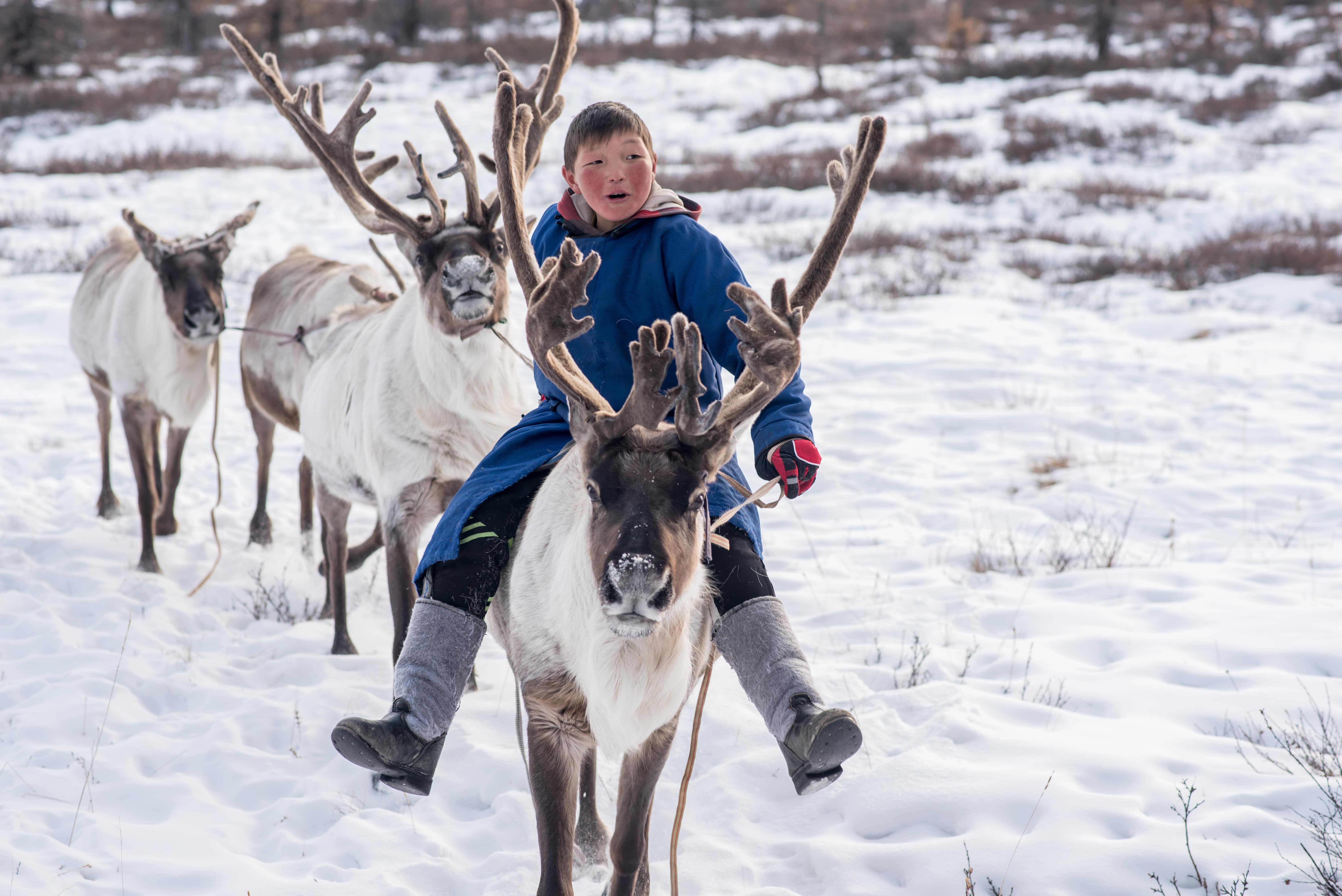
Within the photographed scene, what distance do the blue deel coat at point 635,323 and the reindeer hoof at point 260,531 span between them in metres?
3.56

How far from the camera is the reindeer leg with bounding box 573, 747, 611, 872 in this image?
122 inches

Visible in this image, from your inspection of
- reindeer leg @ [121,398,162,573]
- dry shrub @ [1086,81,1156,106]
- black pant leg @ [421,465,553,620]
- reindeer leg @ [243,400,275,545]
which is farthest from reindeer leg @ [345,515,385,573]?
dry shrub @ [1086,81,1156,106]

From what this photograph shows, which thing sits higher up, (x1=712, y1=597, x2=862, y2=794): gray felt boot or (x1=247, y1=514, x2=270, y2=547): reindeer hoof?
(x1=712, y1=597, x2=862, y2=794): gray felt boot

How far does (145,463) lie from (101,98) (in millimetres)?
21659

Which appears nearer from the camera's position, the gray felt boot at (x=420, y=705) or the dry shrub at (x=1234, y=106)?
the gray felt boot at (x=420, y=705)

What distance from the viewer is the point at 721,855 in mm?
2996

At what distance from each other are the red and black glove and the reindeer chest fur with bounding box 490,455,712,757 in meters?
Answer: 0.32

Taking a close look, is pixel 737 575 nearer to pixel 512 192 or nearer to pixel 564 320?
pixel 564 320

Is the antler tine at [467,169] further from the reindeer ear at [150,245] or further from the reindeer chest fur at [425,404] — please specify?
the reindeer ear at [150,245]

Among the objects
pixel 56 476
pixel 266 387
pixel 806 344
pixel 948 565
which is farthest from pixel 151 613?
pixel 806 344

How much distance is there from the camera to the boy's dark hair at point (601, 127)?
266 cm

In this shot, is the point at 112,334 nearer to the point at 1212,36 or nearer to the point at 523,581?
the point at 523,581

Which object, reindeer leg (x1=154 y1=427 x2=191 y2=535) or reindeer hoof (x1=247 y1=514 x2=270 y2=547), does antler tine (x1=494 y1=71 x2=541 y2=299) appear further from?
reindeer leg (x1=154 y1=427 x2=191 y2=535)

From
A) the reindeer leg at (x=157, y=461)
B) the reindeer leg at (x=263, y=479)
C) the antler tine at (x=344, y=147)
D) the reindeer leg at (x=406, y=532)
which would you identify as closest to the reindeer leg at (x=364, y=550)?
the reindeer leg at (x=263, y=479)
